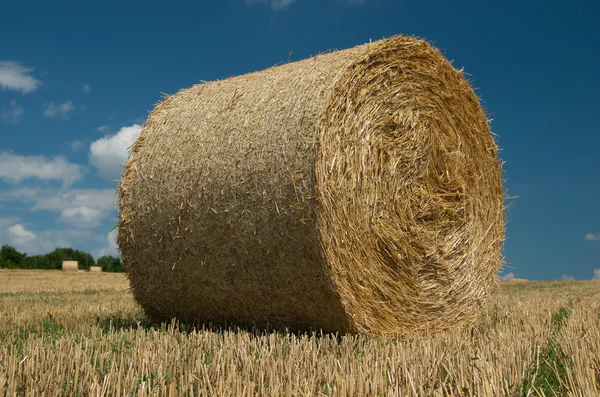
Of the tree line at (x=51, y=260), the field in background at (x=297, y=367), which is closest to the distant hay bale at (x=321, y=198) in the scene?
the field in background at (x=297, y=367)

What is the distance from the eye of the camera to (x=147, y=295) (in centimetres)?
613

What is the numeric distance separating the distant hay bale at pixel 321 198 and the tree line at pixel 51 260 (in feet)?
102

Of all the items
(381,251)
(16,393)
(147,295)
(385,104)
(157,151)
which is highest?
(385,104)

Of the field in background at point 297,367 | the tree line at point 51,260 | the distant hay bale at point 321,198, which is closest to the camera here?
the field in background at point 297,367

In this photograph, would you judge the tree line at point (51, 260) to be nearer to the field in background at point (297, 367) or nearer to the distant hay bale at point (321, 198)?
the distant hay bale at point (321, 198)

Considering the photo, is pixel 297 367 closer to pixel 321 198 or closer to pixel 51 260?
pixel 321 198

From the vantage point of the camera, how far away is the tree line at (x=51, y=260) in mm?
36431

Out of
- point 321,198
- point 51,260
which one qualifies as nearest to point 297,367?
point 321,198

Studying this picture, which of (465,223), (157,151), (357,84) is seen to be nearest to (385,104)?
(357,84)

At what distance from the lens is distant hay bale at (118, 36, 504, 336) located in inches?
187

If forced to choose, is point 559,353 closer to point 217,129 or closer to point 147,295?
point 217,129

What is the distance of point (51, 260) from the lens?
125 feet

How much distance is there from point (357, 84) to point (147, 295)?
9.80 ft

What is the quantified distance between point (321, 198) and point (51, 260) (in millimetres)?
37225
